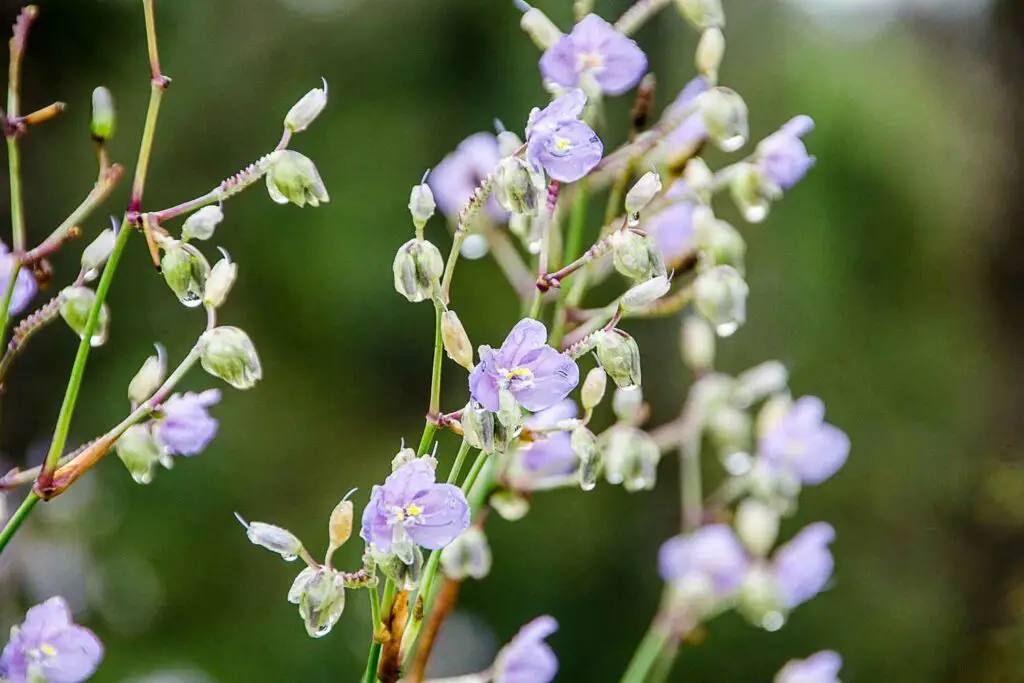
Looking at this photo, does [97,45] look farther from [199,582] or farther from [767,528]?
[767,528]

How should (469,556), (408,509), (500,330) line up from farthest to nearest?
1. (500,330)
2. (469,556)
3. (408,509)

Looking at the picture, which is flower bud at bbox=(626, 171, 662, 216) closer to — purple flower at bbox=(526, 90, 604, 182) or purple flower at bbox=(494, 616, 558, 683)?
purple flower at bbox=(526, 90, 604, 182)

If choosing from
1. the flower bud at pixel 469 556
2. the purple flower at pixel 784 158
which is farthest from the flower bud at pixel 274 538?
the purple flower at pixel 784 158

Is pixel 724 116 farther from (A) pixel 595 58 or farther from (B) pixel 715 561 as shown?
(B) pixel 715 561

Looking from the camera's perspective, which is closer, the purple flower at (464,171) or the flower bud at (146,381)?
the flower bud at (146,381)

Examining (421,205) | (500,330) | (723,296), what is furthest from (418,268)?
(500,330)

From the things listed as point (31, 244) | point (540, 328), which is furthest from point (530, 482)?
point (31, 244)

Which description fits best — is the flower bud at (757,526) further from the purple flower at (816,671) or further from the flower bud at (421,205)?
the flower bud at (421,205)
